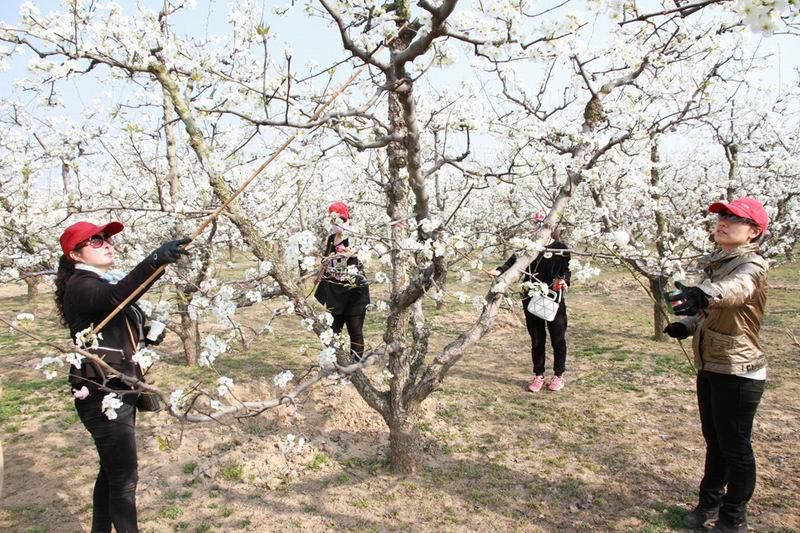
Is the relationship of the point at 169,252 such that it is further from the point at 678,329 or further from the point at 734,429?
the point at 734,429

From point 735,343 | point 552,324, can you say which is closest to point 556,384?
point 552,324

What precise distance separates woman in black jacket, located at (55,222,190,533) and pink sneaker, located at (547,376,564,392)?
442 centimetres

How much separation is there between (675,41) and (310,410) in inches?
205

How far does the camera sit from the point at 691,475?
3.72 meters

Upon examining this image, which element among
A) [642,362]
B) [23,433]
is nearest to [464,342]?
[642,362]

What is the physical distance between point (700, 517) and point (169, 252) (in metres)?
3.71

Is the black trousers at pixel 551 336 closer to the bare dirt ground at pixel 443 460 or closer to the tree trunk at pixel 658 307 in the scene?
the bare dirt ground at pixel 443 460

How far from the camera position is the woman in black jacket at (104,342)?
2.47 m

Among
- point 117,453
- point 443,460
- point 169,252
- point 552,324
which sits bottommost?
point 443,460

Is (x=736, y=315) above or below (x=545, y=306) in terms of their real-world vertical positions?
above

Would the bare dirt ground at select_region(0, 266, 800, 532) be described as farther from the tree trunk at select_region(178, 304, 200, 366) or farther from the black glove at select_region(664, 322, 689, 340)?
the black glove at select_region(664, 322, 689, 340)

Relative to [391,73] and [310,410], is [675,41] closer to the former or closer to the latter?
[391,73]

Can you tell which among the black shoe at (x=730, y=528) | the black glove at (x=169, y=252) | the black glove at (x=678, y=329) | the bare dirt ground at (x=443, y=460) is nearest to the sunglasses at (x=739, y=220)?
the black glove at (x=678, y=329)

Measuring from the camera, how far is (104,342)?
260 centimetres
